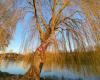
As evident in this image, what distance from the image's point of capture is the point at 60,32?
29.2 feet

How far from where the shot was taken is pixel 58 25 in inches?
367

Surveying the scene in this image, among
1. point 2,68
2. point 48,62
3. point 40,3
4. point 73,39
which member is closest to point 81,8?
point 73,39

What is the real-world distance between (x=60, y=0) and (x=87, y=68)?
316cm

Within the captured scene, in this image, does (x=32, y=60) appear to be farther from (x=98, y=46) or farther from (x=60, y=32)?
(x=98, y=46)

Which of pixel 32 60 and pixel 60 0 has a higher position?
pixel 60 0

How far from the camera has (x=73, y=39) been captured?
Answer: 28.4 feet

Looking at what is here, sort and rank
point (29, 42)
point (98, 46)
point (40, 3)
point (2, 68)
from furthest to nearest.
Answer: point (2, 68) → point (40, 3) → point (29, 42) → point (98, 46)

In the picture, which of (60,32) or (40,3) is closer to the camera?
(60,32)

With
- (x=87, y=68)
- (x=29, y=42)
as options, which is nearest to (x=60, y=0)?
(x=29, y=42)

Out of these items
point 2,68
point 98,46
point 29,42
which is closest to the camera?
point 98,46

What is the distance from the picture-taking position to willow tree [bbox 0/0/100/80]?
8.39 m

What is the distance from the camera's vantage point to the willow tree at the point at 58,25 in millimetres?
8394

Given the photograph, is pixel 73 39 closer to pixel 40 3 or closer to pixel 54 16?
pixel 54 16

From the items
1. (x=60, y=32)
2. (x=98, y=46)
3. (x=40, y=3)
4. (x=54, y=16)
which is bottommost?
(x=98, y=46)
